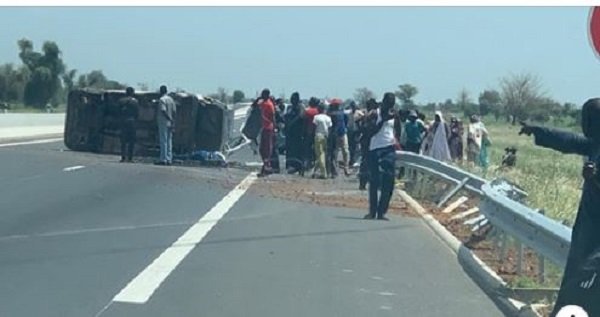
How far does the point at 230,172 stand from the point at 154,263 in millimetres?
16970

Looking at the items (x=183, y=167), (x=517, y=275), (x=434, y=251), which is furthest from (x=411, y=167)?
(x=517, y=275)

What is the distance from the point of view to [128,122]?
2998cm

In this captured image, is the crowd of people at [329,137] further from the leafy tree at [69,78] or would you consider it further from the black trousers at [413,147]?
the leafy tree at [69,78]

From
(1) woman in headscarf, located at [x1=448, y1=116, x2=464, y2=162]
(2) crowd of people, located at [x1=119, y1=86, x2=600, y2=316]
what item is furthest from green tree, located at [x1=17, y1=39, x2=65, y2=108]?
(1) woman in headscarf, located at [x1=448, y1=116, x2=464, y2=162]

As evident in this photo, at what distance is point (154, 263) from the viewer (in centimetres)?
1236

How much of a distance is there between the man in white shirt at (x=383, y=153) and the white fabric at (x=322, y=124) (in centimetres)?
950

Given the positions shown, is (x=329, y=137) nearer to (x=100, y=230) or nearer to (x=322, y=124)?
(x=322, y=124)

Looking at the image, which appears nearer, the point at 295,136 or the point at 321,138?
the point at 321,138

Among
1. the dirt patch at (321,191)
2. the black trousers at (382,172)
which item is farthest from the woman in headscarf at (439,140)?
the black trousers at (382,172)

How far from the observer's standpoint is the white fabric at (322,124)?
27375 mm

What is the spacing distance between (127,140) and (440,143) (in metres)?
8.09

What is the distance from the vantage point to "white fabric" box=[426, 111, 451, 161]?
89.7 ft

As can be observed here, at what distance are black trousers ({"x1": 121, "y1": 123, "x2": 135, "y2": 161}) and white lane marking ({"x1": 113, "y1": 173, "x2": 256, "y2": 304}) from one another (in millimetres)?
10850

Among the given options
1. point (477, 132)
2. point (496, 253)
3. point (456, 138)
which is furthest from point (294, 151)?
point (496, 253)
